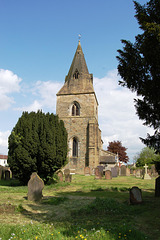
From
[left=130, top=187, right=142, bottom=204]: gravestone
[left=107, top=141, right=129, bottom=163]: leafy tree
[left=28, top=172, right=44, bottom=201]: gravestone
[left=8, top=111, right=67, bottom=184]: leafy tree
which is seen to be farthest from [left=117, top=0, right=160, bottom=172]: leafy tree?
[left=107, top=141, right=129, bottom=163]: leafy tree

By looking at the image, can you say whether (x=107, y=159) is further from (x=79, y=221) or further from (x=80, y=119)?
(x=79, y=221)

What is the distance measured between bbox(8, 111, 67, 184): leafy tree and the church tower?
12.2 m

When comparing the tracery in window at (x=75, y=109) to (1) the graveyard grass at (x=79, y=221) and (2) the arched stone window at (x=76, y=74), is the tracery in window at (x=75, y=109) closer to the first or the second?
(2) the arched stone window at (x=76, y=74)

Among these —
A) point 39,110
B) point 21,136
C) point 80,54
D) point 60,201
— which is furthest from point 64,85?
point 60,201

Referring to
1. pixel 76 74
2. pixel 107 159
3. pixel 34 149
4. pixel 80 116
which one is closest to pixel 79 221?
pixel 34 149

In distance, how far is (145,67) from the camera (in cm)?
595

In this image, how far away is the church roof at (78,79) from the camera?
29.5 m

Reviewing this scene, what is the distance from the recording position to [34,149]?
12484 mm

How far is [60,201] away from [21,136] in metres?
6.23

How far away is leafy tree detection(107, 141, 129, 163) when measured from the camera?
49.3 meters

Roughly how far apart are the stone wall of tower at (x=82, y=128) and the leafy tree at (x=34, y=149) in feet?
39.5

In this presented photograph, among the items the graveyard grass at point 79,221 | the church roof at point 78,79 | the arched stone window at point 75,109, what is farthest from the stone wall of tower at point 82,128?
the graveyard grass at point 79,221

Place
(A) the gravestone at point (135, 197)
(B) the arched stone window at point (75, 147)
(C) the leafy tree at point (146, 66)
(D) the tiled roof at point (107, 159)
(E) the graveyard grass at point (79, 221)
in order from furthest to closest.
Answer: (D) the tiled roof at point (107, 159), (B) the arched stone window at point (75, 147), (A) the gravestone at point (135, 197), (C) the leafy tree at point (146, 66), (E) the graveyard grass at point (79, 221)

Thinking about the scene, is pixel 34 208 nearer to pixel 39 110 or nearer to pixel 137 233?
pixel 137 233
